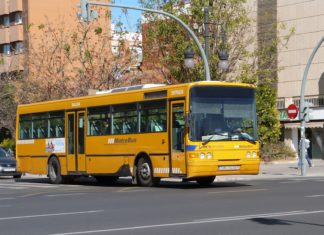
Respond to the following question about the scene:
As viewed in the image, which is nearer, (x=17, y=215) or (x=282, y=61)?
(x=17, y=215)

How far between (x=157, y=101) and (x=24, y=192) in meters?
4.97

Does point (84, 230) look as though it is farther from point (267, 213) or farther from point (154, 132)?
point (154, 132)

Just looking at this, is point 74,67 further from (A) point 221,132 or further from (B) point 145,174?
(A) point 221,132

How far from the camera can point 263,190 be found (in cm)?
2083

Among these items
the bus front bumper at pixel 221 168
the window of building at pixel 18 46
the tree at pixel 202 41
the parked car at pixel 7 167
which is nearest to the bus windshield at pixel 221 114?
the bus front bumper at pixel 221 168

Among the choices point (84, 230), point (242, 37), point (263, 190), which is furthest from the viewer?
point (242, 37)

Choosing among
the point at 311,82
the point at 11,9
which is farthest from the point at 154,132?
the point at 11,9

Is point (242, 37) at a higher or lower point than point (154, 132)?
higher

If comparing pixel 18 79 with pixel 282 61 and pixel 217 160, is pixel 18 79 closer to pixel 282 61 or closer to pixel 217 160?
pixel 282 61

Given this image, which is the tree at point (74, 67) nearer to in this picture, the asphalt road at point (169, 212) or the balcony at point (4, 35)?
the balcony at point (4, 35)

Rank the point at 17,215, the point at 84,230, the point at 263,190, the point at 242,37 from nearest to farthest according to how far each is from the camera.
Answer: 1. the point at 84,230
2. the point at 17,215
3. the point at 263,190
4. the point at 242,37

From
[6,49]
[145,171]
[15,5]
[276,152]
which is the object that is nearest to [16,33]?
[6,49]

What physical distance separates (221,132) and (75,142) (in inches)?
267

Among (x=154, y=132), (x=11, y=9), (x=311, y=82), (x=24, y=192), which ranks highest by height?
(x=11, y=9)
